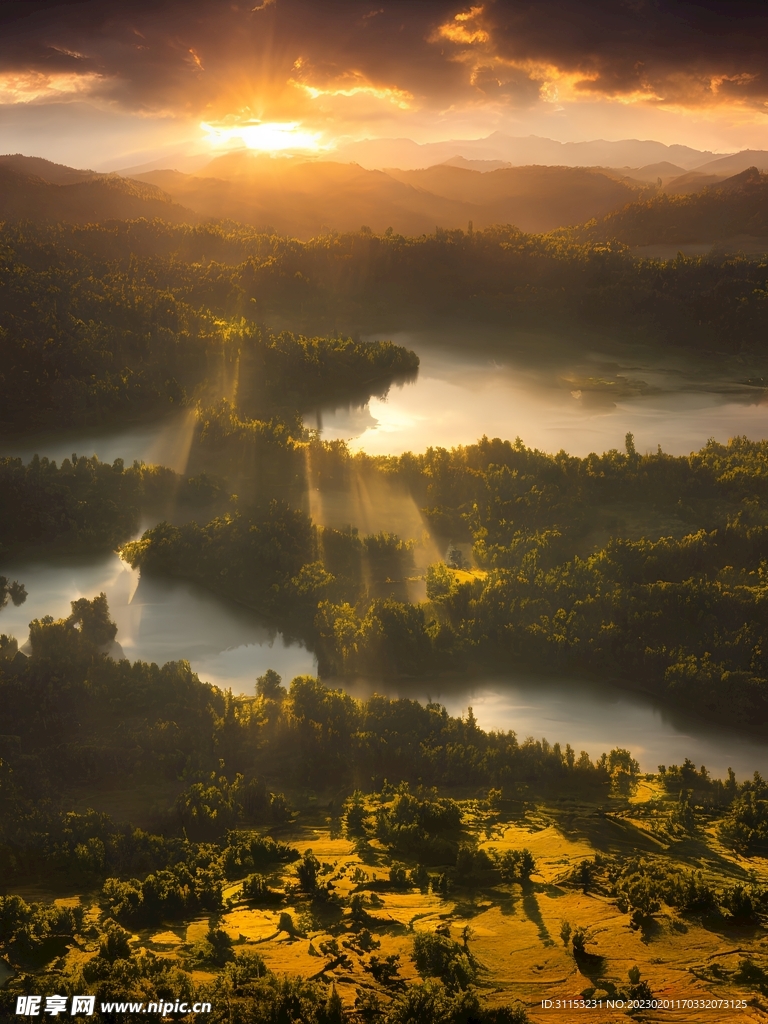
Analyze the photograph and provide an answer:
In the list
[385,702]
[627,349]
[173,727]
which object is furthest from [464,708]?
[627,349]

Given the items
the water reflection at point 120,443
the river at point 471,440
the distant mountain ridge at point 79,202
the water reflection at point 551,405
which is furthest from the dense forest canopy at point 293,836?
the distant mountain ridge at point 79,202

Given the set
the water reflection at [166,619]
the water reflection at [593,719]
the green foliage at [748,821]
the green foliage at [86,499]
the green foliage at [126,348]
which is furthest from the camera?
the green foliage at [126,348]

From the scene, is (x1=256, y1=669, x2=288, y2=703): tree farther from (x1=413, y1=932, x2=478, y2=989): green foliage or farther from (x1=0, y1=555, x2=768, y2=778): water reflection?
(x1=413, y1=932, x2=478, y2=989): green foliage

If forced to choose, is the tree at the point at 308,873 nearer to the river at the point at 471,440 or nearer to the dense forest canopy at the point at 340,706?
the dense forest canopy at the point at 340,706

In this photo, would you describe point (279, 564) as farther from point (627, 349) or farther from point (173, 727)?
point (627, 349)

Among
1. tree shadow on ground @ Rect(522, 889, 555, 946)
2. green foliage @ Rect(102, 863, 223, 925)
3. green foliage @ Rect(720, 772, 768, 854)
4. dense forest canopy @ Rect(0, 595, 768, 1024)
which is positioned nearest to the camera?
dense forest canopy @ Rect(0, 595, 768, 1024)

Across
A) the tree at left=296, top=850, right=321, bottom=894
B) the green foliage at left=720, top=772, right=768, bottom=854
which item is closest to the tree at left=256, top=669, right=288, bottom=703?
the tree at left=296, top=850, right=321, bottom=894
